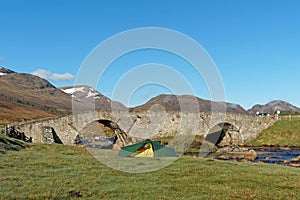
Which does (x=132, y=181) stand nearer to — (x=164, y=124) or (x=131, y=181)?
(x=131, y=181)

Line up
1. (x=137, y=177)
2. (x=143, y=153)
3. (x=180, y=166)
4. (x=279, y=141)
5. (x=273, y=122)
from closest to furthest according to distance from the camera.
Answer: (x=137, y=177) < (x=180, y=166) < (x=143, y=153) < (x=279, y=141) < (x=273, y=122)

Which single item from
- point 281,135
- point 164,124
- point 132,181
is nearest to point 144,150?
point 132,181

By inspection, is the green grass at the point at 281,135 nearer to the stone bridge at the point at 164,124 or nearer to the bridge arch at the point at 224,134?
the stone bridge at the point at 164,124

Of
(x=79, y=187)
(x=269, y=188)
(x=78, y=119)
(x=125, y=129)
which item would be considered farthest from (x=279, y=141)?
(x=79, y=187)

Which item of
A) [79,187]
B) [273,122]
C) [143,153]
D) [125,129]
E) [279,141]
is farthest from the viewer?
[273,122]

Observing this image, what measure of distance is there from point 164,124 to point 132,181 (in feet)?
165

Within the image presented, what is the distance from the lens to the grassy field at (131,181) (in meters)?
14.9

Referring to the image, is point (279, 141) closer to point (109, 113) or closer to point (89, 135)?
point (109, 113)

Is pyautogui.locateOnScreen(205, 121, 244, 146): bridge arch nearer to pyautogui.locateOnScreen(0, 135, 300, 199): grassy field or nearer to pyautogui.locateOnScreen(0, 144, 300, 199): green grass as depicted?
pyautogui.locateOnScreen(0, 135, 300, 199): grassy field

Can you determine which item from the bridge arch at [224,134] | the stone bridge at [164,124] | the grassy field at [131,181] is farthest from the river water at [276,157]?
the grassy field at [131,181]

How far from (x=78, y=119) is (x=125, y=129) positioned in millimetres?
8873

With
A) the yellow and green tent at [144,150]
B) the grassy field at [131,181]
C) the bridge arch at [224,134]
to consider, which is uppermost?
the bridge arch at [224,134]

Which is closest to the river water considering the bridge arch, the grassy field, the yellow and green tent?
the yellow and green tent

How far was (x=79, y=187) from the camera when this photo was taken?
15.9 m
